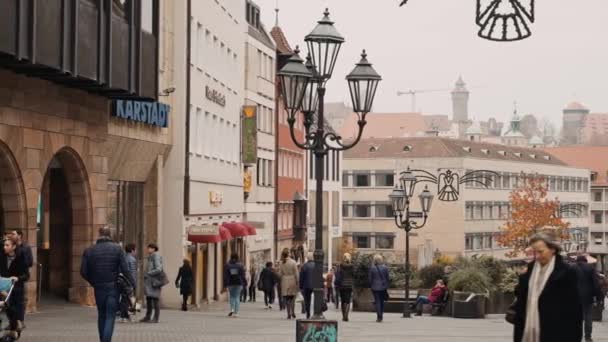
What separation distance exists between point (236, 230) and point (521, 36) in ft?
139

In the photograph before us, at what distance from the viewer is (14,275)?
20.7 m

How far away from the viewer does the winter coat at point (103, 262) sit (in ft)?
65.6

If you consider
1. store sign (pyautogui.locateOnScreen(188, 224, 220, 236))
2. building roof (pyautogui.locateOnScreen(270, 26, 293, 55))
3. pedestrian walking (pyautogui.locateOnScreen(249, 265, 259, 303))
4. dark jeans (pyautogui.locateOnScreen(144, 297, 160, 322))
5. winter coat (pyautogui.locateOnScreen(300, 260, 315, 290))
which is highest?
building roof (pyautogui.locateOnScreen(270, 26, 293, 55))

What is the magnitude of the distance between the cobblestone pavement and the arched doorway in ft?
3.98

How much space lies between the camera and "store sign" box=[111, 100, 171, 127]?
122ft

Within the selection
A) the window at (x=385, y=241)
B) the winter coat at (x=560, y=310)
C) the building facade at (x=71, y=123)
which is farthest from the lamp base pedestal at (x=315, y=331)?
the window at (x=385, y=241)

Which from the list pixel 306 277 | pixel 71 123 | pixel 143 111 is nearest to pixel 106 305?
pixel 71 123

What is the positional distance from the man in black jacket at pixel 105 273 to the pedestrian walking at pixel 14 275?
102 centimetres

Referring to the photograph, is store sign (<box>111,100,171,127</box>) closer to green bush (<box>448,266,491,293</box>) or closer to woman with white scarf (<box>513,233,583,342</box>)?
green bush (<box>448,266,491,293</box>)

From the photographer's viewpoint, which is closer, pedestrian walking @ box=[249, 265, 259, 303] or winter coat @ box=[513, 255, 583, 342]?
winter coat @ box=[513, 255, 583, 342]

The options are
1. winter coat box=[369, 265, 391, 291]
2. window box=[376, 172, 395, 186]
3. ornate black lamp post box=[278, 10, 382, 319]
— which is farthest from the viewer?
window box=[376, 172, 395, 186]

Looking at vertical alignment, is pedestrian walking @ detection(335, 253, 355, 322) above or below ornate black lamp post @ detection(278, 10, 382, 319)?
below

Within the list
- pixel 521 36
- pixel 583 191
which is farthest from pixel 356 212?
pixel 521 36

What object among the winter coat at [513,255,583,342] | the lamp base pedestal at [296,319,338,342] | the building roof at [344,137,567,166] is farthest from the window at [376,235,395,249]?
the winter coat at [513,255,583,342]
